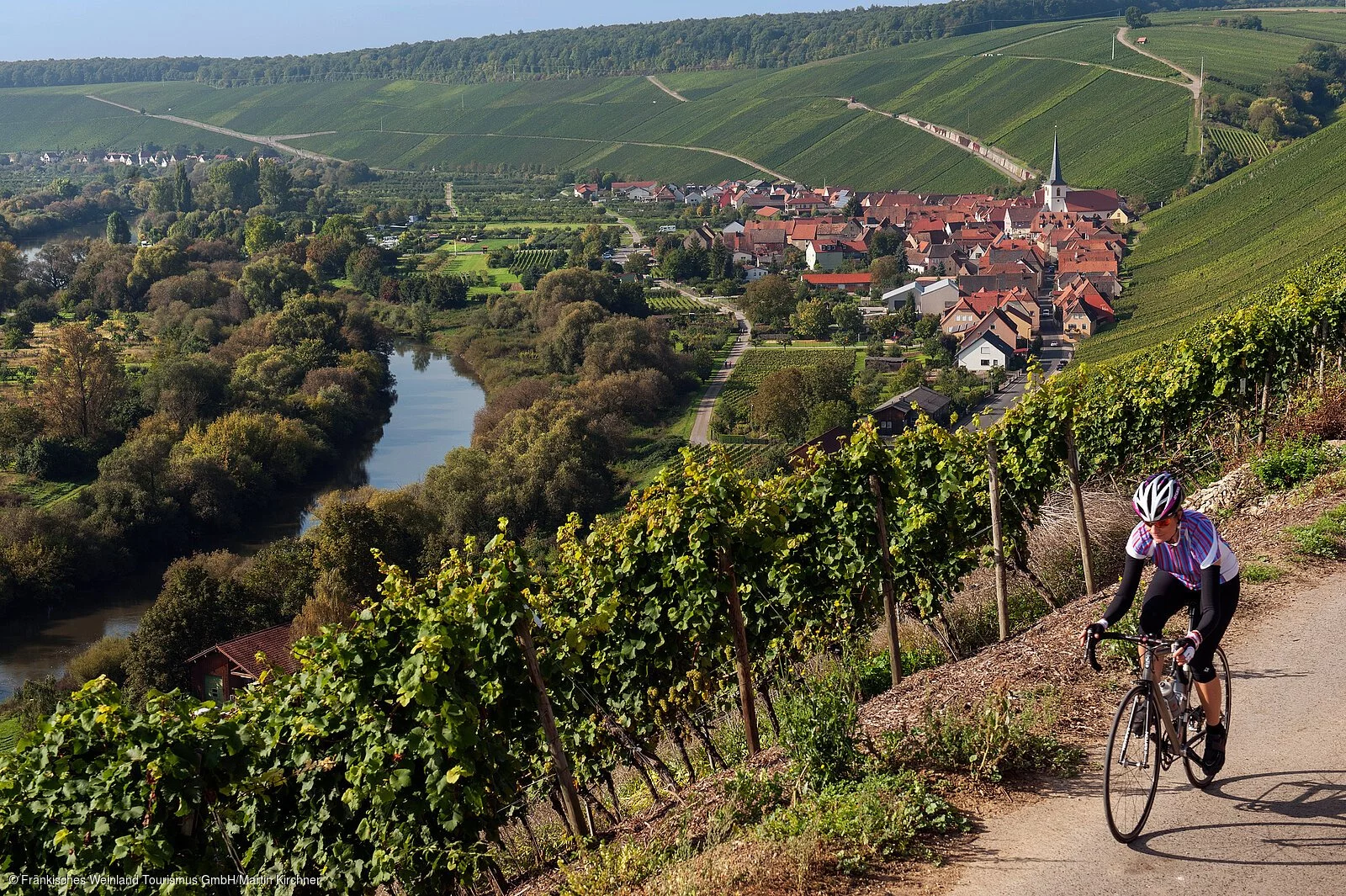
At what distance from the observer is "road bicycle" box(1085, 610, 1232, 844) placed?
4.82 m

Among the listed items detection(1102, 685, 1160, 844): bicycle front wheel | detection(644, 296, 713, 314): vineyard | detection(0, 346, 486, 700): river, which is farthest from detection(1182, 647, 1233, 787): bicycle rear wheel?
detection(644, 296, 713, 314): vineyard

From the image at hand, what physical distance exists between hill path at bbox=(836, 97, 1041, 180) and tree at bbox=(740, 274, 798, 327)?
138ft

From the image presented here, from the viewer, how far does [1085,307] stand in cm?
5791

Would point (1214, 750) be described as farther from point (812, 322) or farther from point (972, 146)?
point (972, 146)

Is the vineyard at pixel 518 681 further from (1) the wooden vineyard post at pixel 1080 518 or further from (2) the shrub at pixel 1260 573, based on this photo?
(2) the shrub at pixel 1260 573

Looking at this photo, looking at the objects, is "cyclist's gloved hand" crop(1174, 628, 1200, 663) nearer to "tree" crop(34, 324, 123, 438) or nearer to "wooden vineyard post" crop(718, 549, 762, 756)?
"wooden vineyard post" crop(718, 549, 762, 756)

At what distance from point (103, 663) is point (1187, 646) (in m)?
22.9

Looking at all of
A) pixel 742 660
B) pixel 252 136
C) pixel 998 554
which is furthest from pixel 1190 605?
pixel 252 136

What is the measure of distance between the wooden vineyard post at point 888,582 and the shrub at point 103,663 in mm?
18872

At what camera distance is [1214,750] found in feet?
16.5

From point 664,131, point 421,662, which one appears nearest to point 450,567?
point 421,662

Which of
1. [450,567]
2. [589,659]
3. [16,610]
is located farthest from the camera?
[16,610]

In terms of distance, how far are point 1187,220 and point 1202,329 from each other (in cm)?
6099

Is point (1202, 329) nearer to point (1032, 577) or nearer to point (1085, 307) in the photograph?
point (1032, 577)
